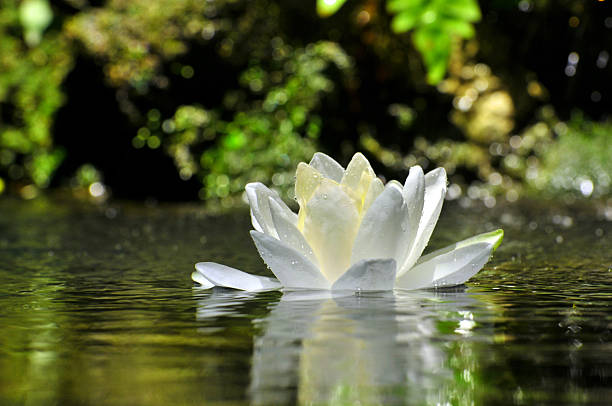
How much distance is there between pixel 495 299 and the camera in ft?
6.02

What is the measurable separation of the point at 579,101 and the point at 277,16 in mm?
2624

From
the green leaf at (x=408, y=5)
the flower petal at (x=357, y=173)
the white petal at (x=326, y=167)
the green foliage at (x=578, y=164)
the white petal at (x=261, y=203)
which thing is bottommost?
the white petal at (x=261, y=203)

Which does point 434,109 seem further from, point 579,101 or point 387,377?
point 387,377

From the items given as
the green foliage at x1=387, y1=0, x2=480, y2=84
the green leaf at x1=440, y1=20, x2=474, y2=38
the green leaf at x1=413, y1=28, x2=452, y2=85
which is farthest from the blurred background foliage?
the green leaf at x1=440, y1=20, x2=474, y2=38

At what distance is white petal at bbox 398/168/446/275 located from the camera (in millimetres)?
1976

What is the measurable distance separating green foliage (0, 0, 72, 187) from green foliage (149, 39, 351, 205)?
1839mm

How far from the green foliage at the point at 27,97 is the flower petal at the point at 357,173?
19.5ft

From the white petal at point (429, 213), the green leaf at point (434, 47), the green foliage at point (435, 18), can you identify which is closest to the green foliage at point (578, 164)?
the green leaf at point (434, 47)

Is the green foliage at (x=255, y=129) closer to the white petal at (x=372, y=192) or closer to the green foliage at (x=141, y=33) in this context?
the green foliage at (x=141, y=33)

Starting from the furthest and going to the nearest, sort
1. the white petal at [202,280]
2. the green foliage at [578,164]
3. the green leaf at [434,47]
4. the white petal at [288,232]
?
the green foliage at [578,164] < the green leaf at [434,47] < the white petal at [202,280] < the white petal at [288,232]

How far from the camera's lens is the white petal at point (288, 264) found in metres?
1.81

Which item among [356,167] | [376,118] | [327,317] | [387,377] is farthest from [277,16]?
[387,377]

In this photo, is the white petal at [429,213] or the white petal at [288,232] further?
the white petal at [429,213]

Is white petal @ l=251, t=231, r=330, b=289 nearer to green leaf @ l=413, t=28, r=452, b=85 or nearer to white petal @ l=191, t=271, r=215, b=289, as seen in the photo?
white petal @ l=191, t=271, r=215, b=289
